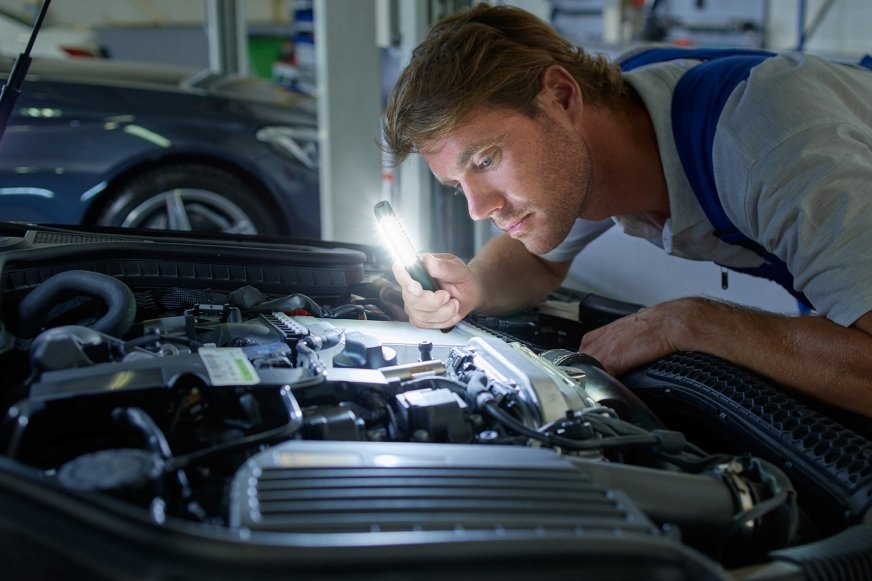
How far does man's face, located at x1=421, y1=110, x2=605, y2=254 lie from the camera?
167 cm

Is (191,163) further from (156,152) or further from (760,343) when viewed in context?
(760,343)

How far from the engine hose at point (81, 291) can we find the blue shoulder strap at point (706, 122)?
1.15 m

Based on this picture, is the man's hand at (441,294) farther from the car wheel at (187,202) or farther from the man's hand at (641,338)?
the car wheel at (187,202)

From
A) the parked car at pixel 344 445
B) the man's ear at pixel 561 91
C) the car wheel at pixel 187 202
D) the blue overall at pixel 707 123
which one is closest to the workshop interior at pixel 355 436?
the parked car at pixel 344 445

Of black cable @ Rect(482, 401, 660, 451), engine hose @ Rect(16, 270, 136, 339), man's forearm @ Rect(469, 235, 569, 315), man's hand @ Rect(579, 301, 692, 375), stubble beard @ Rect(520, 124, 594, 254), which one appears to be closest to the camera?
black cable @ Rect(482, 401, 660, 451)

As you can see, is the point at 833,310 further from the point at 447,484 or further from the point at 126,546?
the point at 126,546

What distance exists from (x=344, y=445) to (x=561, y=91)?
3.69 ft

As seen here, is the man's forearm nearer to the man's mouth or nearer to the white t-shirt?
the man's mouth

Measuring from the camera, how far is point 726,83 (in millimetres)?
1702

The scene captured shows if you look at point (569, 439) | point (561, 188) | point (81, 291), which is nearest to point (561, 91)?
point (561, 188)

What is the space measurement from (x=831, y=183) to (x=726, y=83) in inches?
15.7

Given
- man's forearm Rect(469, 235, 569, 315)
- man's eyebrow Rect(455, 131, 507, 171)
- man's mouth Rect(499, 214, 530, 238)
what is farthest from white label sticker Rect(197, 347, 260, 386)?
man's forearm Rect(469, 235, 569, 315)

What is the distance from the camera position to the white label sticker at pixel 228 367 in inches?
43.6

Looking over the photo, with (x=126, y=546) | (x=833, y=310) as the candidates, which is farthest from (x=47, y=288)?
(x=833, y=310)
